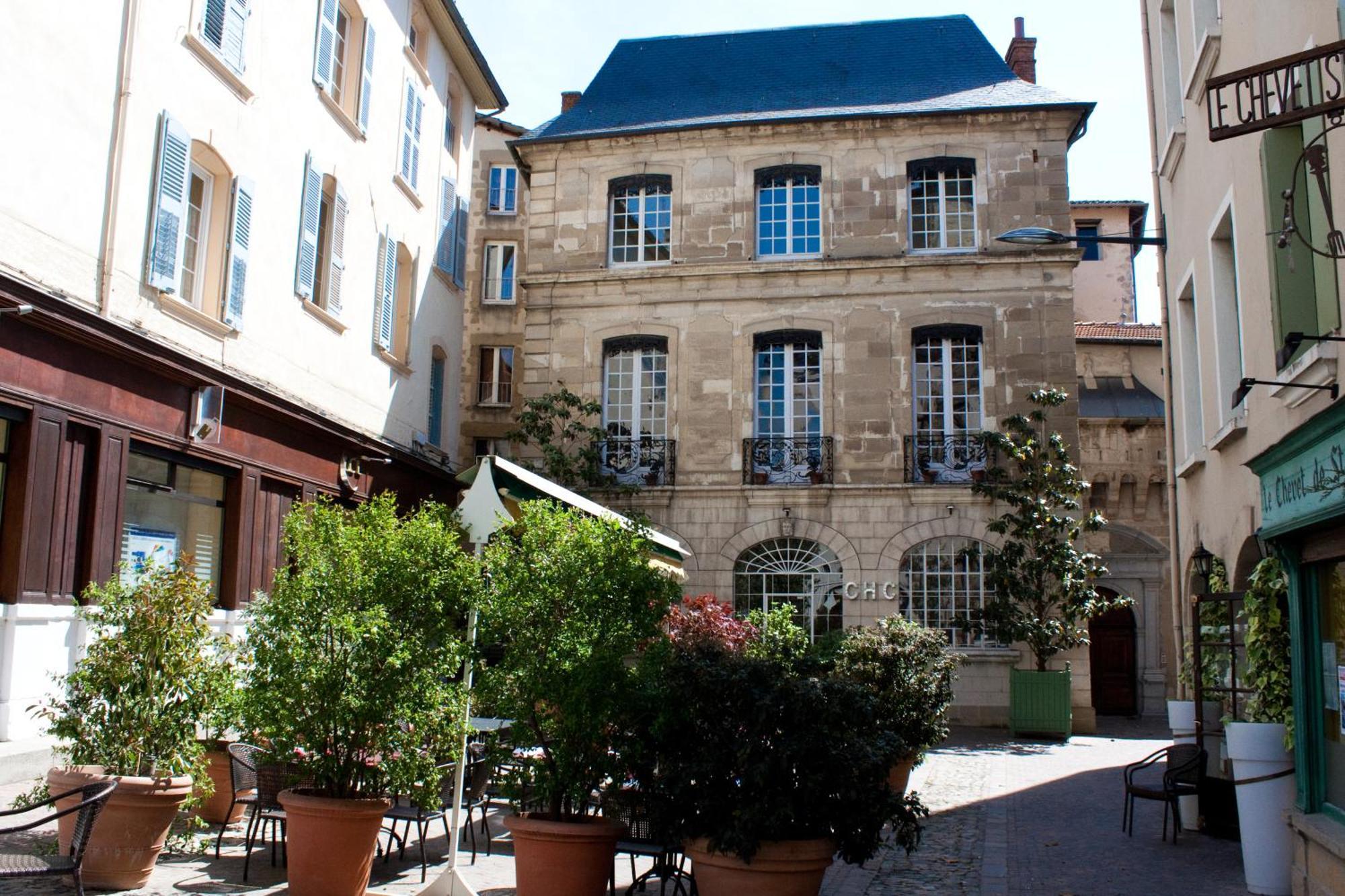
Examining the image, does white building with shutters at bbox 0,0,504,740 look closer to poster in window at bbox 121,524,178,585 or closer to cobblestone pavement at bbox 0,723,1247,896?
poster in window at bbox 121,524,178,585

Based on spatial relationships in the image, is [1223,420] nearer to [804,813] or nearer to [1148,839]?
[1148,839]

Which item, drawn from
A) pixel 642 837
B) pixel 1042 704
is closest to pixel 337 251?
pixel 642 837

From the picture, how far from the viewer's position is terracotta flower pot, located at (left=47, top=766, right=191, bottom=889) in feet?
20.0

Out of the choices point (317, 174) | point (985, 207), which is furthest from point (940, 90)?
point (317, 174)

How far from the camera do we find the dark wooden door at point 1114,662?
74.1 ft

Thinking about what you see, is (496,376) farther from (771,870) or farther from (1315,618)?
(771,870)

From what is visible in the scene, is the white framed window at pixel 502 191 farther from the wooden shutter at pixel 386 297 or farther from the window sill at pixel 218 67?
the window sill at pixel 218 67

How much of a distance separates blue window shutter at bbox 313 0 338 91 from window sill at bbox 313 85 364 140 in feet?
0.26

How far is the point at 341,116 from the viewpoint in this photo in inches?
566

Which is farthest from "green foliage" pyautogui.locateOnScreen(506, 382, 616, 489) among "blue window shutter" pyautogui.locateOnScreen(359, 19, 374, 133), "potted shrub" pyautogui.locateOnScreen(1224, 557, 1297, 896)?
"potted shrub" pyautogui.locateOnScreen(1224, 557, 1297, 896)

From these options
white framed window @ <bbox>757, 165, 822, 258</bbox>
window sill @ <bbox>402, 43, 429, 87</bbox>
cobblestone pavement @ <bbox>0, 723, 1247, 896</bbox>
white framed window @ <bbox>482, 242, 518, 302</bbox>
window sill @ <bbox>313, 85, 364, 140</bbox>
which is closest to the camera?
cobblestone pavement @ <bbox>0, 723, 1247, 896</bbox>

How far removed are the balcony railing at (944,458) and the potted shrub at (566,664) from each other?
11.7 meters

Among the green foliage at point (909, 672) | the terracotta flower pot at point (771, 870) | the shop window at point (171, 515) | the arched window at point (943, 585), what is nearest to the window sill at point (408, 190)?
the shop window at point (171, 515)

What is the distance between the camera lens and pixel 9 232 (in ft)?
28.3
